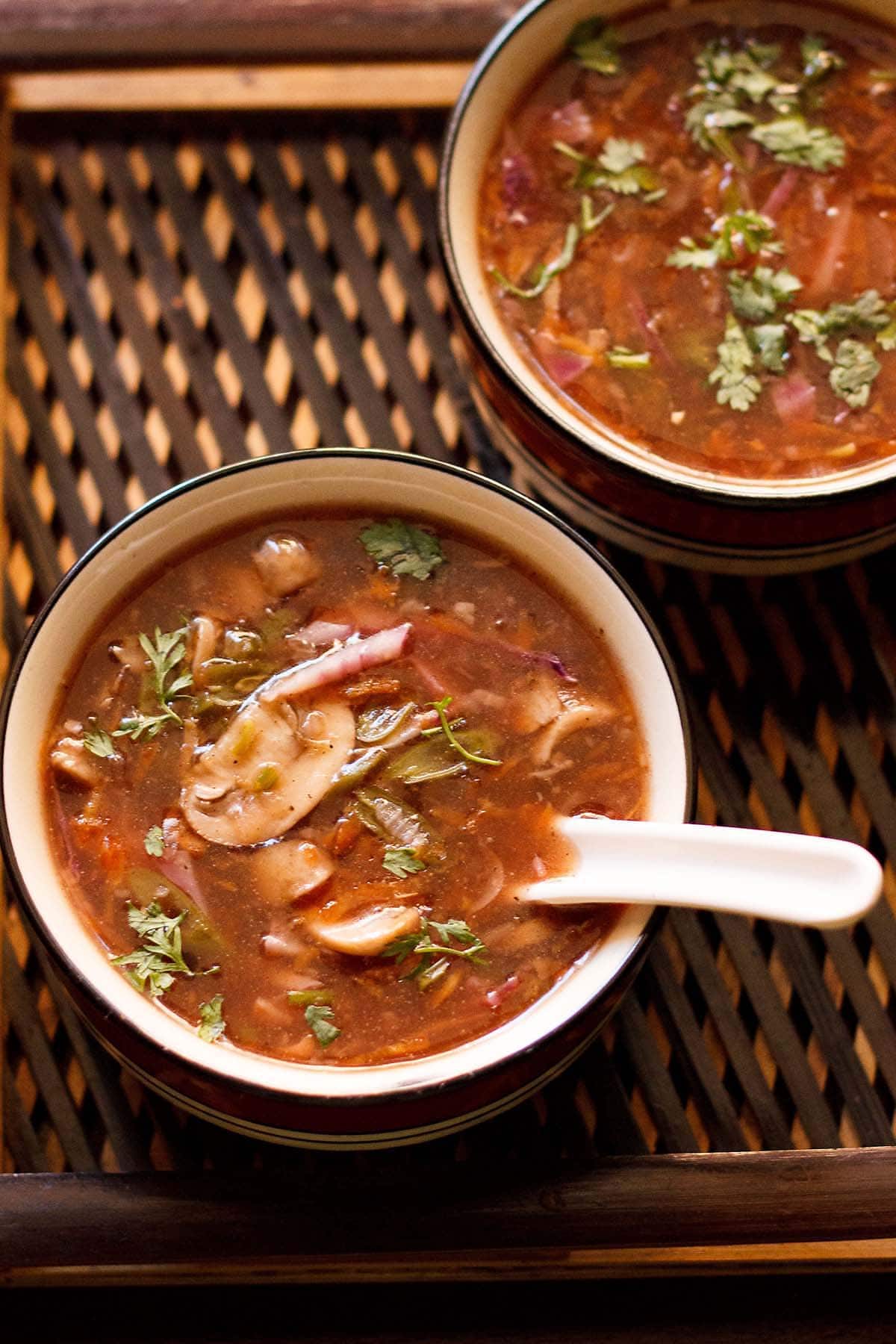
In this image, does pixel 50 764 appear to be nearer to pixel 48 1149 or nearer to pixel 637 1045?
pixel 48 1149

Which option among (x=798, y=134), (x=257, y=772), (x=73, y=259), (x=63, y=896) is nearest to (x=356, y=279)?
(x=73, y=259)

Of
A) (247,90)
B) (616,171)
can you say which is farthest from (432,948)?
(247,90)

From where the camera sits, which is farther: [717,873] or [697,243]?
[697,243]

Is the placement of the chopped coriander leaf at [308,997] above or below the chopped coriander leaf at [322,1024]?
above

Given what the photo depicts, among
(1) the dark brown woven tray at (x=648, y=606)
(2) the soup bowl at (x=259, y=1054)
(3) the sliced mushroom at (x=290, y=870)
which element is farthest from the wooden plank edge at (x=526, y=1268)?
(3) the sliced mushroom at (x=290, y=870)

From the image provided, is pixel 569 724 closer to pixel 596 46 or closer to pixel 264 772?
pixel 264 772

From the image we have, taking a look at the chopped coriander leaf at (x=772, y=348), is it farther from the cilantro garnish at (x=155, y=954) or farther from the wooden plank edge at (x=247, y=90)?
the cilantro garnish at (x=155, y=954)

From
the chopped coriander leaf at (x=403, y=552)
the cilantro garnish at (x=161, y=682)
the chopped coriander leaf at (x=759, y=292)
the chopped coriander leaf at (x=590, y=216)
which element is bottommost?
the cilantro garnish at (x=161, y=682)

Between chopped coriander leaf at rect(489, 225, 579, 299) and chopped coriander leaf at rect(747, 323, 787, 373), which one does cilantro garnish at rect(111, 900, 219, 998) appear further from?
chopped coriander leaf at rect(747, 323, 787, 373)
